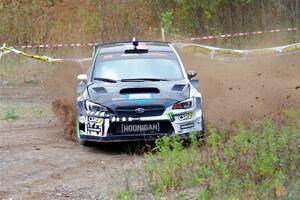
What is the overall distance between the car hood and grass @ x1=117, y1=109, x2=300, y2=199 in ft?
5.56

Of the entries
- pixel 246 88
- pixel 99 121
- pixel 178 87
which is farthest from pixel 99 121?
pixel 246 88

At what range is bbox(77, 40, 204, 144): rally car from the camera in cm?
1115

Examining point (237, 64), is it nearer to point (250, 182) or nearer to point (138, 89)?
point (138, 89)

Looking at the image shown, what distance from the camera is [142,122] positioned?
11133 mm

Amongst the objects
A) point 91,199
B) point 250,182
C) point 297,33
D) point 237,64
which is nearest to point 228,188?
point 250,182

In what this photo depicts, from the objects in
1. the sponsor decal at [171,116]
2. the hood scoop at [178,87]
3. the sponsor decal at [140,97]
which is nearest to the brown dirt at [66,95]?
the sponsor decal at [140,97]

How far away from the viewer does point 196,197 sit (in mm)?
7805

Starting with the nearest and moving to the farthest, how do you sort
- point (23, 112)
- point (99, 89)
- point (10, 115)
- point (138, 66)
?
point (99, 89) < point (138, 66) < point (10, 115) < point (23, 112)

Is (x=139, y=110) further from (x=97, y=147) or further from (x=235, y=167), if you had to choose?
(x=235, y=167)

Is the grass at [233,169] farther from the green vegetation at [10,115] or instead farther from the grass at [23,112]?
the grass at [23,112]

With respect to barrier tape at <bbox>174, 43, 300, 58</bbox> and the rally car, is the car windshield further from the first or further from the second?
barrier tape at <bbox>174, 43, 300, 58</bbox>

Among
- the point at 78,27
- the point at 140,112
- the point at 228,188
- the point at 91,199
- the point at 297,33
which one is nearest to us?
the point at 228,188

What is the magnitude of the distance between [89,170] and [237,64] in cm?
1229

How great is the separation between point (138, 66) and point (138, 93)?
4.32 ft
